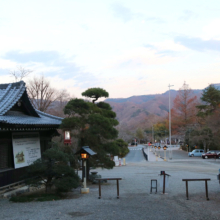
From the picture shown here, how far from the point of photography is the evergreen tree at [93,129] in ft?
38.9

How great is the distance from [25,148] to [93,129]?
312cm

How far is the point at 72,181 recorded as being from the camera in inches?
353

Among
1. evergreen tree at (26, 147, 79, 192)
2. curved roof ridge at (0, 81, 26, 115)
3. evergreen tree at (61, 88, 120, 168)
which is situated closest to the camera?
evergreen tree at (26, 147, 79, 192)

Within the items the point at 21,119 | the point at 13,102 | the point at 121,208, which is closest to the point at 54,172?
the point at 21,119

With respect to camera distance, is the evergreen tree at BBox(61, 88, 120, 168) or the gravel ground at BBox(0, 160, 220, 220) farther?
the evergreen tree at BBox(61, 88, 120, 168)

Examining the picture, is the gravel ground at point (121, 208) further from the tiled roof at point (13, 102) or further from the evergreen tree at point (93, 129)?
the tiled roof at point (13, 102)

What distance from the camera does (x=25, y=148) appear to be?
10.9m

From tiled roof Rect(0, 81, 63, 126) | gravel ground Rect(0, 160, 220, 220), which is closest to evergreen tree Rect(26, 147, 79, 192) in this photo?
gravel ground Rect(0, 160, 220, 220)

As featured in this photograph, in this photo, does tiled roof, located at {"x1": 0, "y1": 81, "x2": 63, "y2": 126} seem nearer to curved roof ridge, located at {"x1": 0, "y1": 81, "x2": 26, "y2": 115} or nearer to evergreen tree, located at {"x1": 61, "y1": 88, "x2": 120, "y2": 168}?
curved roof ridge, located at {"x1": 0, "y1": 81, "x2": 26, "y2": 115}

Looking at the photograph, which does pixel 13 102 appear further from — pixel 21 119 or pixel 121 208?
pixel 121 208

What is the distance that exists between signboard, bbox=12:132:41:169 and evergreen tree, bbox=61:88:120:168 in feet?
4.87

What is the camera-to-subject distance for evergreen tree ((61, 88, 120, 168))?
38.9 ft

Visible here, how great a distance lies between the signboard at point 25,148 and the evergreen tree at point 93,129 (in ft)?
4.87

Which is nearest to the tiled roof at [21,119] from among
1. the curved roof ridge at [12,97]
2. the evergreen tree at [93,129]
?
the curved roof ridge at [12,97]
